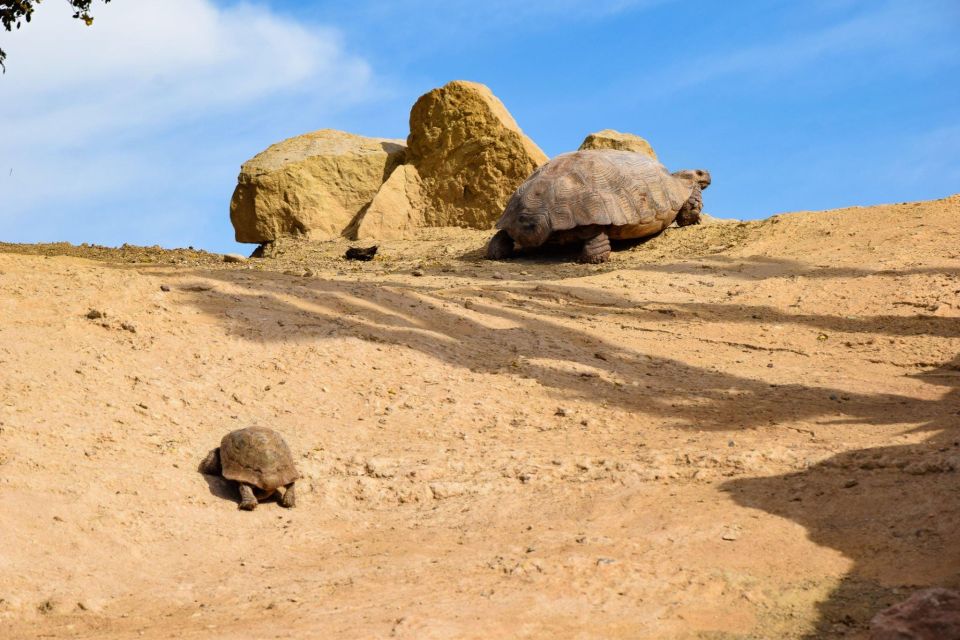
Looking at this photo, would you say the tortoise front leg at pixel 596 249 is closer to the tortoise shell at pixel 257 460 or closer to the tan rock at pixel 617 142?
the tan rock at pixel 617 142

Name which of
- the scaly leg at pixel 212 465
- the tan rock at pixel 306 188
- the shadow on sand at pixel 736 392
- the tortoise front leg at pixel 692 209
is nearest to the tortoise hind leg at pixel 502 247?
the tortoise front leg at pixel 692 209

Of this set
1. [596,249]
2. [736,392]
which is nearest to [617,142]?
[596,249]

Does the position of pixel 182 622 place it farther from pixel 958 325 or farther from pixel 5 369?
pixel 958 325

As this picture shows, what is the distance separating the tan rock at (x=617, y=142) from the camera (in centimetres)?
1980

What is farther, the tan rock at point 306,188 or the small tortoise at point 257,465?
the tan rock at point 306,188

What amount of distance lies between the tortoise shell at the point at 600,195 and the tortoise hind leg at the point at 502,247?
1.40 feet

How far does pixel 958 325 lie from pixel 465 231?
32.2 ft

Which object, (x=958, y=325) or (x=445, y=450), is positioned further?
(x=958, y=325)

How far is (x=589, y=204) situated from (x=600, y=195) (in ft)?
0.81

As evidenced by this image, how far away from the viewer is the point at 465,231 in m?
19.3

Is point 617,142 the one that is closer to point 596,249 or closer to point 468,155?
point 468,155

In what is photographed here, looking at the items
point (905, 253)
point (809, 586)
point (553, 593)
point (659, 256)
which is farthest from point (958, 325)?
point (553, 593)

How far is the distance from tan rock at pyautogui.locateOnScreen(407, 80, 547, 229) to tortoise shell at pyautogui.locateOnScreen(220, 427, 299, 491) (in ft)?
42.7

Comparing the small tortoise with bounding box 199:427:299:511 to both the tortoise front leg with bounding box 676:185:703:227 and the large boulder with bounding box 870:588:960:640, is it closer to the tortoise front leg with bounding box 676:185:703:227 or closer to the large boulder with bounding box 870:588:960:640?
the large boulder with bounding box 870:588:960:640
